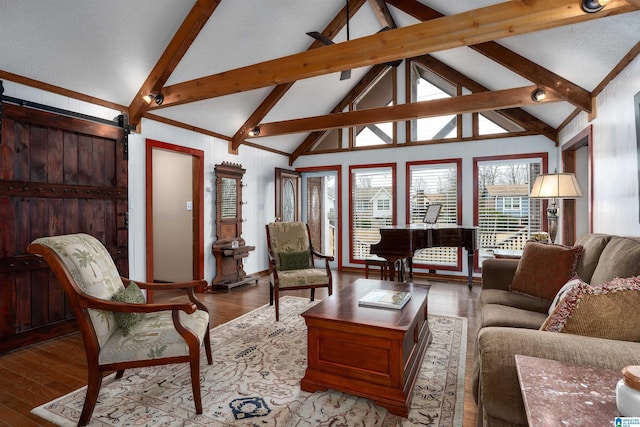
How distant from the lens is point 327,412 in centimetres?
196

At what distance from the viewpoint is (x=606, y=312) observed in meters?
1.29

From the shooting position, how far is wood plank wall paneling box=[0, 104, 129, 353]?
296 centimetres

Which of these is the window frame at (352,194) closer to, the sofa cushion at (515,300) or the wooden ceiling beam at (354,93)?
the wooden ceiling beam at (354,93)

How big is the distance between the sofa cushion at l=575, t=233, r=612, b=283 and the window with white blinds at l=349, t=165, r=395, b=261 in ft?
13.0

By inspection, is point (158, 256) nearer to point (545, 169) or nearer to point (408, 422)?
point (408, 422)

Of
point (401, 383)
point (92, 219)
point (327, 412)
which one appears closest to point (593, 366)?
point (401, 383)

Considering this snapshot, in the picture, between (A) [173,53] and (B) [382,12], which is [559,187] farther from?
(A) [173,53]

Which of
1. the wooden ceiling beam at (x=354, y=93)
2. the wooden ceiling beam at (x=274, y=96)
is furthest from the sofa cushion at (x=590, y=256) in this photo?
the wooden ceiling beam at (x=354, y=93)

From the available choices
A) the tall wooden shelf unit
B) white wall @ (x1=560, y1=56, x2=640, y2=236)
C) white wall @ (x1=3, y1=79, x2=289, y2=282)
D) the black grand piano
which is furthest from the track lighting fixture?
white wall @ (x1=560, y1=56, x2=640, y2=236)

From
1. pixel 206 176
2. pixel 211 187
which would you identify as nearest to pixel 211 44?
pixel 206 176

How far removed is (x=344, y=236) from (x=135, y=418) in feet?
16.8

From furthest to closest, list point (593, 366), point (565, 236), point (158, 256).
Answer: point (158, 256) < point (565, 236) < point (593, 366)

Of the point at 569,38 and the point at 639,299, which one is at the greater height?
the point at 569,38

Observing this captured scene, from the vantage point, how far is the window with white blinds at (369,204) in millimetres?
6363
